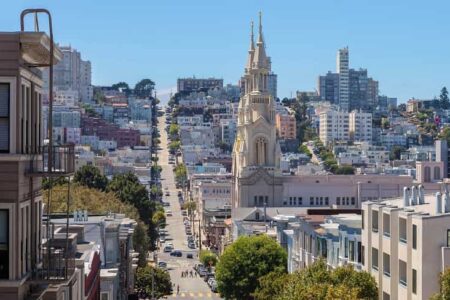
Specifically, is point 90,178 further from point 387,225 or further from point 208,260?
point 387,225

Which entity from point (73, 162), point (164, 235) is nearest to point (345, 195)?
point (164, 235)

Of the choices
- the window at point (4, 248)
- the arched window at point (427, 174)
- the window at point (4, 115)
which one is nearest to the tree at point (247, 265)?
the window at point (4, 248)

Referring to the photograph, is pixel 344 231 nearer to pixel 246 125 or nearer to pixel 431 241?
pixel 431 241

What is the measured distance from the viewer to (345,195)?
160 metres

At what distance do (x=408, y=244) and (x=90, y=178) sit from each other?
8290 cm

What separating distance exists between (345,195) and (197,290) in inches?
2246

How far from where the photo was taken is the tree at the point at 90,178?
120562 millimetres

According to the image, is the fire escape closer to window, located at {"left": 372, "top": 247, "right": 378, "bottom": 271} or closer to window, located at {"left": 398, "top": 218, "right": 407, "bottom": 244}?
window, located at {"left": 398, "top": 218, "right": 407, "bottom": 244}

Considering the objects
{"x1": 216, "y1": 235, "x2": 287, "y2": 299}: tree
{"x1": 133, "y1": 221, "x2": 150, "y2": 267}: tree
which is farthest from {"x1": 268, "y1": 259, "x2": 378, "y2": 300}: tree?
{"x1": 133, "y1": 221, "x2": 150, "y2": 267}: tree

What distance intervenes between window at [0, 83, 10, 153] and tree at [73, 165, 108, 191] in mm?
103438

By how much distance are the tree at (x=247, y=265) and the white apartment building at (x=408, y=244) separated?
31.4 m

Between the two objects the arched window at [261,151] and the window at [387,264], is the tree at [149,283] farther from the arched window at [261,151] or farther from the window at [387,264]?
the arched window at [261,151]

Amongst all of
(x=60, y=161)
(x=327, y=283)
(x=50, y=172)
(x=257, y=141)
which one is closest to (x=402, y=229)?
(x=327, y=283)

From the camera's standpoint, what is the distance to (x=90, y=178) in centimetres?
12212
